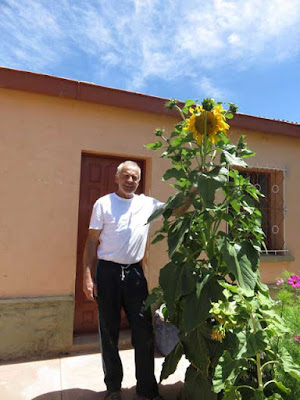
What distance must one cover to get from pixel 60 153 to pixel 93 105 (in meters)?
0.71

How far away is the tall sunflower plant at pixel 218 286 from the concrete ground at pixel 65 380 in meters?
0.74

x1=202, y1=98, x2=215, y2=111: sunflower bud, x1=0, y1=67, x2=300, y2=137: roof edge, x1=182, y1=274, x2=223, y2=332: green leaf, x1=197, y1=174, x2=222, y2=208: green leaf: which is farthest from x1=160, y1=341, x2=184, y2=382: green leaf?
x1=0, y1=67, x2=300, y2=137: roof edge

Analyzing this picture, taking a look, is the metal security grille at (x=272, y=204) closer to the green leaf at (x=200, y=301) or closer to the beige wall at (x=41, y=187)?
the beige wall at (x=41, y=187)

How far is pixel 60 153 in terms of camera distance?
3.59 m

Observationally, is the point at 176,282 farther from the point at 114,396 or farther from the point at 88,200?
the point at 88,200

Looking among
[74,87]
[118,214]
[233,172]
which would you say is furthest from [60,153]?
[233,172]

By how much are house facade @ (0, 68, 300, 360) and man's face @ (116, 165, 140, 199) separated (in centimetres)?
105

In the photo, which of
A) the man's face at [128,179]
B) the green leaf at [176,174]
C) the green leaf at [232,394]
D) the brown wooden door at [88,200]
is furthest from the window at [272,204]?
the green leaf at [232,394]

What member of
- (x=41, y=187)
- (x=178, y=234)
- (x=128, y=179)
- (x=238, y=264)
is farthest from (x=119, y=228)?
(x=41, y=187)

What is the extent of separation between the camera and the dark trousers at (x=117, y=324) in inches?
98.2

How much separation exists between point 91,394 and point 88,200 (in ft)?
6.73

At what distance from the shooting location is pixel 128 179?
271 centimetres

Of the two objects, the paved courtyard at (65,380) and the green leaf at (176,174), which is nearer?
the green leaf at (176,174)

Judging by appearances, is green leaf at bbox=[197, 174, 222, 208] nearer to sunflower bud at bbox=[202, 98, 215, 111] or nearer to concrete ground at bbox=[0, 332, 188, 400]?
sunflower bud at bbox=[202, 98, 215, 111]
